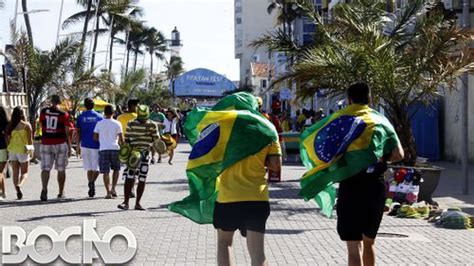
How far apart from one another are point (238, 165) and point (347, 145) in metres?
0.94

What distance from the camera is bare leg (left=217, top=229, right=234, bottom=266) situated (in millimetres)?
6406

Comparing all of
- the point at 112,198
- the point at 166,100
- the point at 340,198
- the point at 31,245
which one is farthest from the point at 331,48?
the point at 166,100

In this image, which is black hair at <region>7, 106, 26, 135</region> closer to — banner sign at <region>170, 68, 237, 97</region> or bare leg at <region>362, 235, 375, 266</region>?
bare leg at <region>362, 235, 375, 266</region>

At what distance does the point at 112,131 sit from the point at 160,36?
92.2 meters

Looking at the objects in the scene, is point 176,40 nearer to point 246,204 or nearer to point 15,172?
point 15,172

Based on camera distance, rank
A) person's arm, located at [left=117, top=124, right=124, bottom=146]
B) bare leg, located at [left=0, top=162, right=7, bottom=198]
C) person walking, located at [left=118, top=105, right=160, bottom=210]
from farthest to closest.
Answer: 1. bare leg, located at [left=0, top=162, right=7, bottom=198]
2. person's arm, located at [left=117, top=124, right=124, bottom=146]
3. person walking, located at [left=118, top=105, right=160, bottom=210]

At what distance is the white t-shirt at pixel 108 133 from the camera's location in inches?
563

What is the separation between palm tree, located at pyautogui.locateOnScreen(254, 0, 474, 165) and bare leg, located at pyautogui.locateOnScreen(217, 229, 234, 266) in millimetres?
8298

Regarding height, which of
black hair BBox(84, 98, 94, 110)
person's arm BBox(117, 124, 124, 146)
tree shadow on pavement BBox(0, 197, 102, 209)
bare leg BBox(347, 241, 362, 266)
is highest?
black hair BBox(84, 98, 94, 110)

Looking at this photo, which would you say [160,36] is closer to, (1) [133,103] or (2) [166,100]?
(2) [166,100]

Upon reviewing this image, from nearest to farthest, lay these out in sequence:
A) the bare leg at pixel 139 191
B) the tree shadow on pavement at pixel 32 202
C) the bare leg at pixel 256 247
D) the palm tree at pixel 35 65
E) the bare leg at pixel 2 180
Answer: the bare leg at pixel 256 247 → the bare leg at pixel 139 191 → the tree shadow on pavement at pixel 32 202 → the bare leg at pixel 2 180 → the palm tree at pixel 35 65

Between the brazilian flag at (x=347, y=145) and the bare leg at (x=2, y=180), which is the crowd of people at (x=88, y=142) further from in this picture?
the brazilian flag at (x=347, y=145)

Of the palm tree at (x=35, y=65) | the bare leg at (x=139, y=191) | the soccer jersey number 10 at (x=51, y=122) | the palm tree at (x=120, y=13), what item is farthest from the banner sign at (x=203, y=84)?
the bare leg at (x=139, y=191)

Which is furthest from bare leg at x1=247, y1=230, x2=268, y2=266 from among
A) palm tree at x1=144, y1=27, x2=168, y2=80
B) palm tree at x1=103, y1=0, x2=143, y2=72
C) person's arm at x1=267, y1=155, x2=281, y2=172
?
palm tree at x1=144, y1=27, x2=168, y2=80
